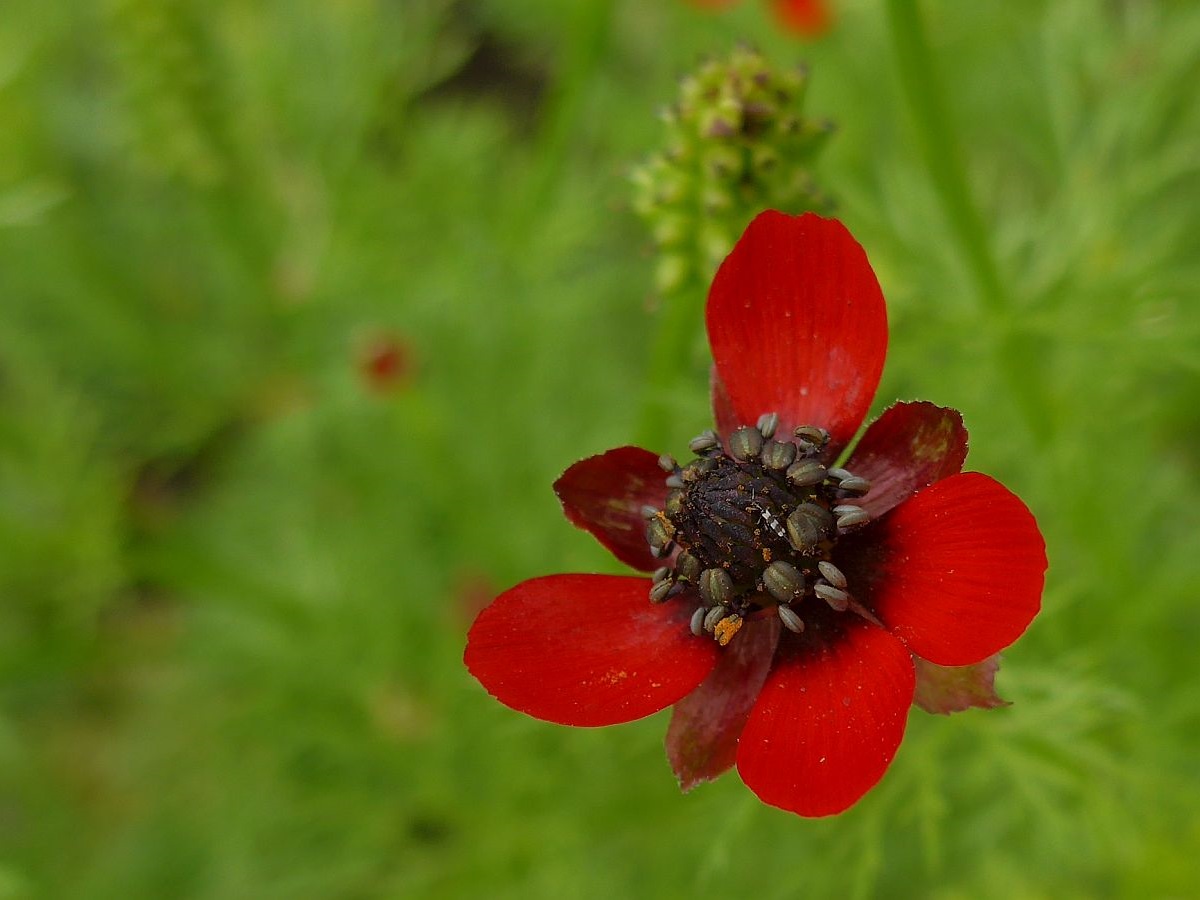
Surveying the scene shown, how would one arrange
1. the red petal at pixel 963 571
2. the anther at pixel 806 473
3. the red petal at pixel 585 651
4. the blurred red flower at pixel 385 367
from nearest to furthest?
the red petal at pixel 963 571 → the red petal at pixel 585 651 → the anther at pixel 806 473 → the blurred red flower at pixel 385 367

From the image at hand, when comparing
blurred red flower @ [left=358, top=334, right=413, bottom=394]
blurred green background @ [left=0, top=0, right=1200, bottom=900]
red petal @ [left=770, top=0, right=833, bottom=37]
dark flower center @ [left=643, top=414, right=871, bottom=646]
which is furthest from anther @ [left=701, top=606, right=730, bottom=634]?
red petal @ [left=770, top=0, right=833, bottom=37]

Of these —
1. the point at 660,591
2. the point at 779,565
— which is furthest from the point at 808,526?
the point at 660,591

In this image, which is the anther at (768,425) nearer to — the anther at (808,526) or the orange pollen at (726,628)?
the anther at (808,526)

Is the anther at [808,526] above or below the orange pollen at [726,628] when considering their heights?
above

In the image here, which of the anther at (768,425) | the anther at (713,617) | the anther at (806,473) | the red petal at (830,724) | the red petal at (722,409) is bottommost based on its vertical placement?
the red petal at (830,724)

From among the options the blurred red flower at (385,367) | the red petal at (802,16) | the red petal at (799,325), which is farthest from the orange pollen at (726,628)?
the red petal at (802,16)

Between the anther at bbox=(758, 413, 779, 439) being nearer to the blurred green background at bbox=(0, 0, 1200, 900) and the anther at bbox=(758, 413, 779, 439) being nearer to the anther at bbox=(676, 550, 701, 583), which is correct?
the anther at bbox=(676, 550, 701, 583)

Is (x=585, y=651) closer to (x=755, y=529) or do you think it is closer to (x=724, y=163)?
(x=755, y=529)
